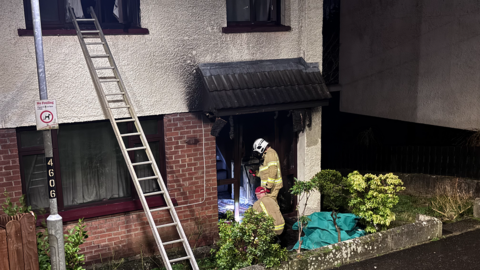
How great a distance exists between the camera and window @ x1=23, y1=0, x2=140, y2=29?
255 inches

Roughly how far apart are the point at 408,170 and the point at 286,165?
3.36 m

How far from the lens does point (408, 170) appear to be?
400 inches

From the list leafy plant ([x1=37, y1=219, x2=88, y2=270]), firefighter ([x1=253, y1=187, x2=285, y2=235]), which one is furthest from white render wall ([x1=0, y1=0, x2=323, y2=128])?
firefighter ([x1=253, y1=187, x2=285, y2=235])

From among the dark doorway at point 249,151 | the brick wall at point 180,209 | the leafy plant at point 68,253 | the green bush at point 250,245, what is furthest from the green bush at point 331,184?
the leafy plant at point 68,253

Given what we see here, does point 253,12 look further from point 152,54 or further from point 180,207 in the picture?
point 180,207

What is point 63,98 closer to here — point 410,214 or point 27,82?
point 27,82

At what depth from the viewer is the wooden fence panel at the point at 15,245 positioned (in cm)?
465

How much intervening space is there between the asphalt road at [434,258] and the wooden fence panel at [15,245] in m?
4.01

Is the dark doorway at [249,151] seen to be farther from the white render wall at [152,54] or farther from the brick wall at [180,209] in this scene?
the white render wall at [152,54]

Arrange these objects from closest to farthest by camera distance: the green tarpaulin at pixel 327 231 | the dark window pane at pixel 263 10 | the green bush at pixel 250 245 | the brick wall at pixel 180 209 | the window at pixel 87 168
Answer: the green bush at pixel 250 245 → the window at pixel 87 168 → the brick wall at pixel 180 209 → the green tarpaulin at pixel 327 231 → the dark window pane at pixel 263 10

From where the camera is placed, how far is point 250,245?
568cm

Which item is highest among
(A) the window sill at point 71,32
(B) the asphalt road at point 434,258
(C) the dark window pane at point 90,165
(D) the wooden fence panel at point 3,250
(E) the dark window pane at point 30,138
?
(A) the window sill at point 71,32

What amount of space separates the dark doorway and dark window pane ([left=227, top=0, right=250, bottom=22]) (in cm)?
172

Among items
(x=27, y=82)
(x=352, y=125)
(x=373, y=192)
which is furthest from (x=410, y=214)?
(x=27, y=82)
